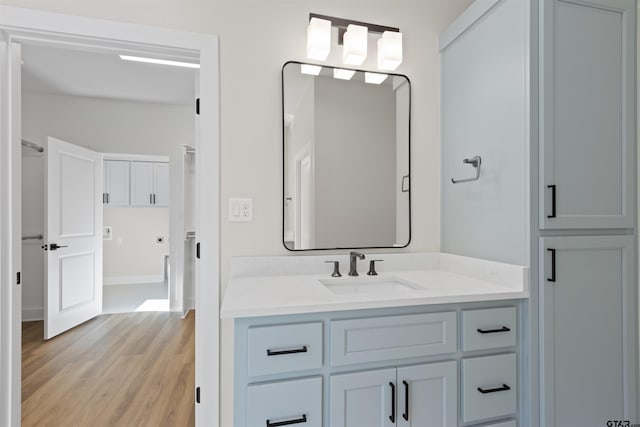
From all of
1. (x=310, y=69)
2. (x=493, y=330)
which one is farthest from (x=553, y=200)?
(x=310, y=69)

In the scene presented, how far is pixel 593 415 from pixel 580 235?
77 centimetres

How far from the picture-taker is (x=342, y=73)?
1740 millimetres

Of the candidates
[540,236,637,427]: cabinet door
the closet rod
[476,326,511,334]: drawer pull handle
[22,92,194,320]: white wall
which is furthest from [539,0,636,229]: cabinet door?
the closet rod

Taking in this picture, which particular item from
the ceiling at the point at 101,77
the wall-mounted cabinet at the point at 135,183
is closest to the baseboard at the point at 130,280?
the wall-mounted cabinet at the point at 135,183

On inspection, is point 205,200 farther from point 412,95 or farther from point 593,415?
point 593,415

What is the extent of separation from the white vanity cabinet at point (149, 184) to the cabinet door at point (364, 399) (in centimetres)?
459

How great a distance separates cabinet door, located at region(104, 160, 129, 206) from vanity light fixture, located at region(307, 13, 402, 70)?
419 centimetres

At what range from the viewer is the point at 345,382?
3.69 ft

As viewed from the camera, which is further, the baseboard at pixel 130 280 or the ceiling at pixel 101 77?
the baseboard at pixel 130 280

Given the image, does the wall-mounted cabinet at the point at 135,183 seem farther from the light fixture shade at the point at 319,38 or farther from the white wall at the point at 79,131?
the light fixture shade at the point at 319,38

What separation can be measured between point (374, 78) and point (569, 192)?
1.09 metres

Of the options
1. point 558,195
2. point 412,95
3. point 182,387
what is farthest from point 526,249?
point 182,387

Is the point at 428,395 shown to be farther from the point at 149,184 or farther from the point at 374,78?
the point at 149,184

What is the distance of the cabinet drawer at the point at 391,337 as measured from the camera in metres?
1.13
